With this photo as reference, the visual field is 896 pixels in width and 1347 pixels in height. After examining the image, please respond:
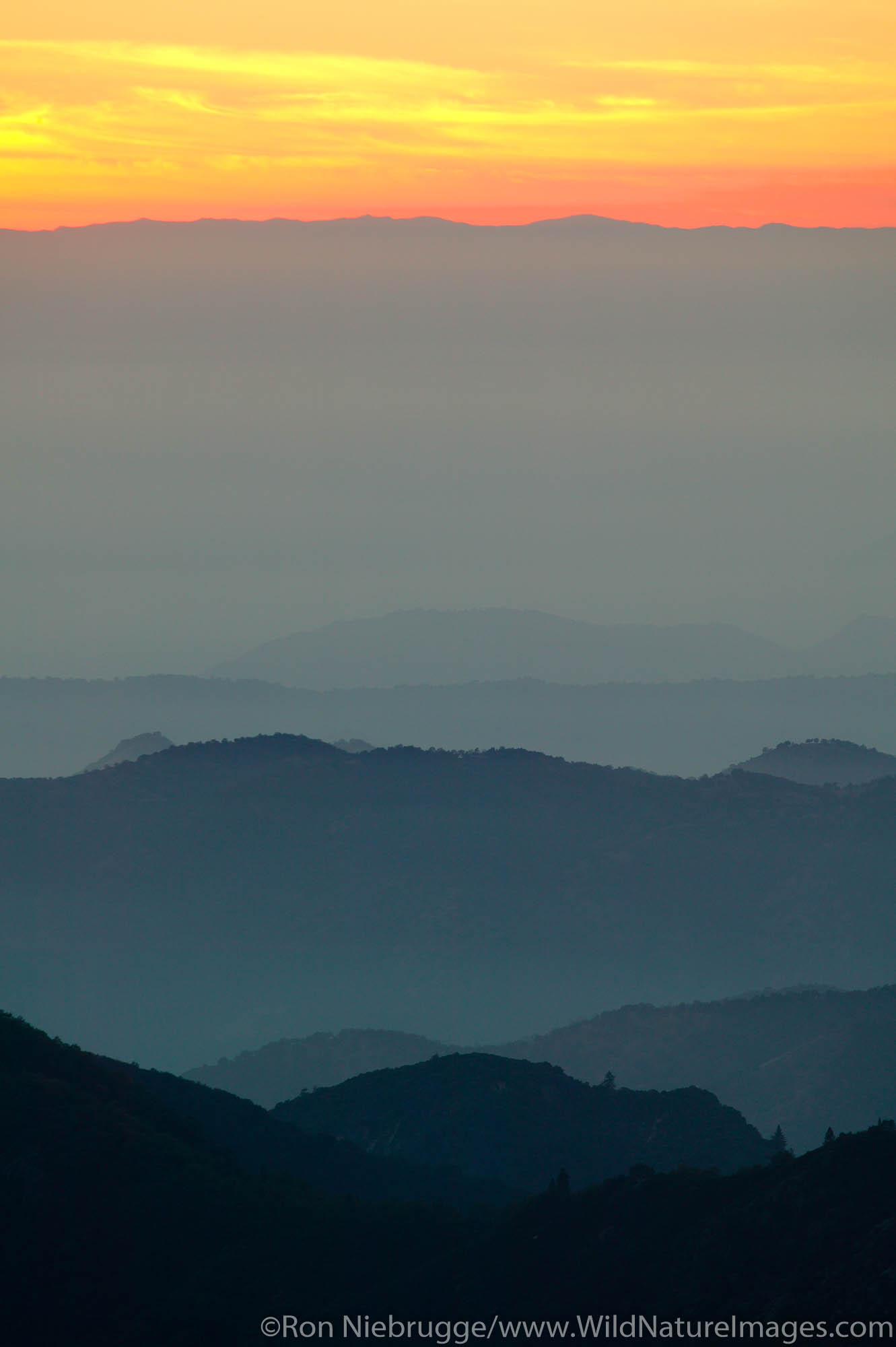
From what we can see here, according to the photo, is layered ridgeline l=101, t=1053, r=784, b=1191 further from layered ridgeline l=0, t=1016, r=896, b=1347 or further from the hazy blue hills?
layered ridgeline l=0, t=1016, r=896, b=1347

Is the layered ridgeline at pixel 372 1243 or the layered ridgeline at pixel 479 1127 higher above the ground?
the layered ridgeline at pixel 479 1127

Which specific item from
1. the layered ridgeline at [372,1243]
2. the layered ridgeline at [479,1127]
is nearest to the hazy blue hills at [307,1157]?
the layered ridgeline at [479,1127]

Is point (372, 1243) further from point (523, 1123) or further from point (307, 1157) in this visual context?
point (523, 1123)

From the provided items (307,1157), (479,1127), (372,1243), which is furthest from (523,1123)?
(372,1243)

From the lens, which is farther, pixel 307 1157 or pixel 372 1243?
pixel 307 1157

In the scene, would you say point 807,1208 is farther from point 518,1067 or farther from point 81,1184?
point 518,1067

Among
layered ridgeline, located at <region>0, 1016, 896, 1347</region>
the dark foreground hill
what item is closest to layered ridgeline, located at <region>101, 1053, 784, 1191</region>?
the dark foreground hill

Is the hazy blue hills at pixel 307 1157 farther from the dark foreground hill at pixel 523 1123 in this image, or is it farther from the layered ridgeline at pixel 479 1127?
the dark foreground hill at pixel 523 1123
